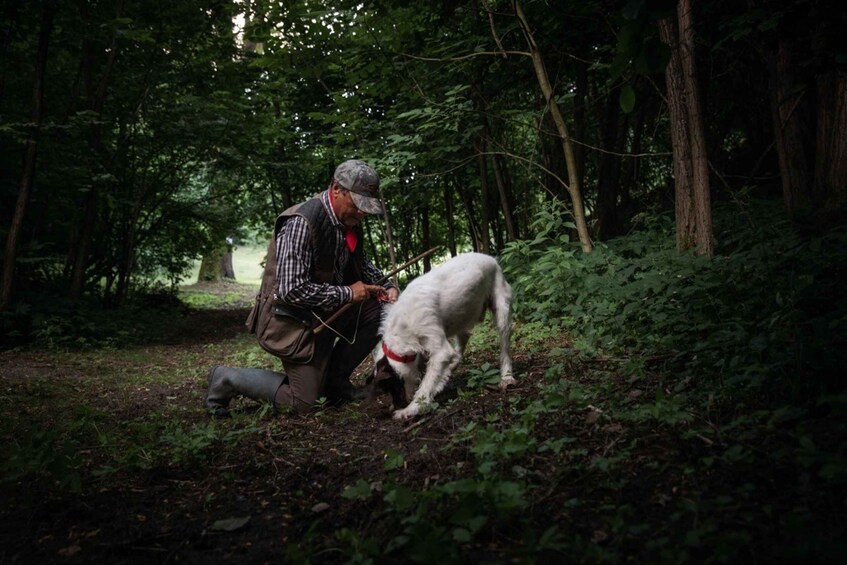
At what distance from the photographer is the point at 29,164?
798 cm

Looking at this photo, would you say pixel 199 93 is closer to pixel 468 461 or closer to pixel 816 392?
pixel 468 461

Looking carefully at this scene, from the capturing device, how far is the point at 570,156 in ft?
21.7

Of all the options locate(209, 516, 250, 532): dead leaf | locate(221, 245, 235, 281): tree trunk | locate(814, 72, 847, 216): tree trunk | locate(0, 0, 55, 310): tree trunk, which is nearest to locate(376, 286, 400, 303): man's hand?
locate(209, 516, 250, 532): dead leaf

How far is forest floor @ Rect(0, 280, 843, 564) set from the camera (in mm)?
2047

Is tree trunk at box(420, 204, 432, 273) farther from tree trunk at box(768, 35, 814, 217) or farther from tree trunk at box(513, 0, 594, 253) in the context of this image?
tree trunk at box(768, 35, 814, 217)

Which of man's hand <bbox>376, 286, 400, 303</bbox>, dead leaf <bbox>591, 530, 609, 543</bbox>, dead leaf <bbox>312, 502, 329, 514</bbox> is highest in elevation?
man's hand <bbox>376, 286, 400, 303</bbox>

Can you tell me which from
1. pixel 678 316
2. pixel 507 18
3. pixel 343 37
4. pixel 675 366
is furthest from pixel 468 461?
pixel 343 37

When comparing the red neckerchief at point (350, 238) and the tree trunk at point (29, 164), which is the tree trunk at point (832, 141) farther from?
the tree trunk at point (29, 164)

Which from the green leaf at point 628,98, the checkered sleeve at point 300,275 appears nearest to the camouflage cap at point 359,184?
the checkered sleeve at point 300,275

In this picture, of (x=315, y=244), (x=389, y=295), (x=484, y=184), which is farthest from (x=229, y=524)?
(x=484, y=184)

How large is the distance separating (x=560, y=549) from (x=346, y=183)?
10.2 feet

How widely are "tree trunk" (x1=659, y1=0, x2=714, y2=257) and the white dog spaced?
2.26m

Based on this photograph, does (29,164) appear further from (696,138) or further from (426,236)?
(696,138)

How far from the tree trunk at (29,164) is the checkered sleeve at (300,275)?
18.4 ft
